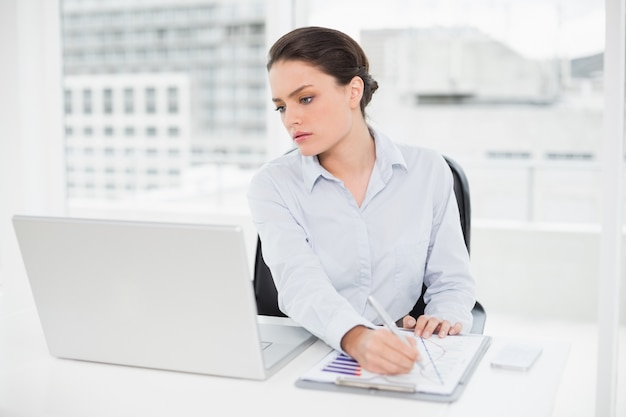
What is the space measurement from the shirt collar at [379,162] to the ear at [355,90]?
106 millimetres

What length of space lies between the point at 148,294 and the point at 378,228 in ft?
2.07

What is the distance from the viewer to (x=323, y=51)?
1.56m

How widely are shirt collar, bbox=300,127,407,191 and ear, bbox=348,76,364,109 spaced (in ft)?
0.35

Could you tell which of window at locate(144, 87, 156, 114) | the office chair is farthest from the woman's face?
window at locate(144, 87, 156, 114)

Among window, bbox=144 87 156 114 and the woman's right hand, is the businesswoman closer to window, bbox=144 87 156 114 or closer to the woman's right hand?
the woman's right hand

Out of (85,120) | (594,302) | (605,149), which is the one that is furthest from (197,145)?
(605,149)

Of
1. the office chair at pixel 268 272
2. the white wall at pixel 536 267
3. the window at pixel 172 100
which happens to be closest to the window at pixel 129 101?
the window at pixel 172 100

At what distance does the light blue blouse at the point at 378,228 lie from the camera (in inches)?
63.1

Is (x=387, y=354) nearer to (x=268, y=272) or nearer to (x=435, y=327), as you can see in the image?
(x=435, y=327)

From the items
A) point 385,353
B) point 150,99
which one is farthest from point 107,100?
point 385,353

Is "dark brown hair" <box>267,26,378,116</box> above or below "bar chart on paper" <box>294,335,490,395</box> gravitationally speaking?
above

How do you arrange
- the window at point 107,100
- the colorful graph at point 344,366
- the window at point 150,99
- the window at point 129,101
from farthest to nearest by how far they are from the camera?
the window at point 107,100, the window at point 129,101, the window at point 150,99, the colorful graph at point 344,366

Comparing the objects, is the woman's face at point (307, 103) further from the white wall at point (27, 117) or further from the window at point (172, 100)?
the window at point (172, 100)

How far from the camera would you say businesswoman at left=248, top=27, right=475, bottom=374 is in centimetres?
154
